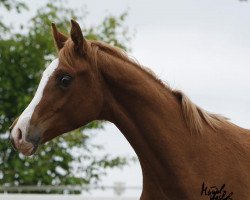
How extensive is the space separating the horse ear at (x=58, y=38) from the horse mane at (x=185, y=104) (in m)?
0.30

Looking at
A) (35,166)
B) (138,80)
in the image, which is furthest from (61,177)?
(138,80)

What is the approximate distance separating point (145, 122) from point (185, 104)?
0.30 m

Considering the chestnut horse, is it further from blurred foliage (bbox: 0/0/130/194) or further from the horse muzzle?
blurred foliage (bbox: 0/0/130/194)

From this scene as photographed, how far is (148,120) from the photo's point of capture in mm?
4703

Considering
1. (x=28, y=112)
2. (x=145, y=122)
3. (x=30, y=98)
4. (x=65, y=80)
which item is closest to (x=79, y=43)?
(x=65, y=80)

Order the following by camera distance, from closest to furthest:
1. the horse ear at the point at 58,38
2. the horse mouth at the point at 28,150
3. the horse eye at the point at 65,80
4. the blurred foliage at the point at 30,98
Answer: the horse mouth at the point at 28,150
the horse eye at the point at 65,80
the horse ear at the point at 58,38
the blurred foliage at the point at 30,98

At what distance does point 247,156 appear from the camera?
4766mm

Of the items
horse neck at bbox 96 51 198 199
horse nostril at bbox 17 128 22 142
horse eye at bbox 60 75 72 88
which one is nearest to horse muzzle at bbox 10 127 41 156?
horse nostril at bbox 17 128 22 142

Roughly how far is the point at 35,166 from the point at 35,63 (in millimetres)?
2884

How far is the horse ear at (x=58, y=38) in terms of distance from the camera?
5.12 metres

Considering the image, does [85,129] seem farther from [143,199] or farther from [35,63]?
[143,199]

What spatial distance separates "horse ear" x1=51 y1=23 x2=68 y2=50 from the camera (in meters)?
5.12
